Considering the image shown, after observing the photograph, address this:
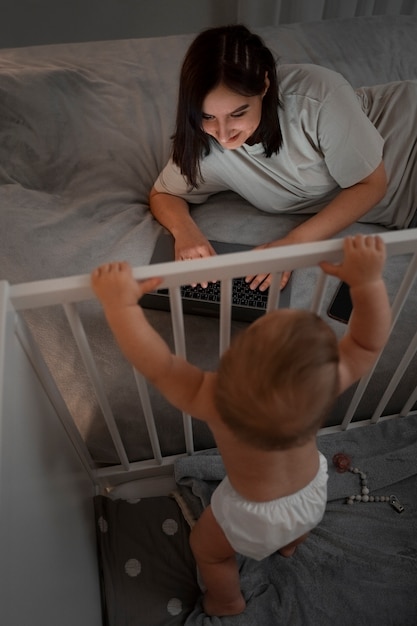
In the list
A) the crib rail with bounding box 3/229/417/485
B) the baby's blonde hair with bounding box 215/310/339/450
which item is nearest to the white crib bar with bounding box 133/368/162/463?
the crib rail with bounding box 3/229/417/485

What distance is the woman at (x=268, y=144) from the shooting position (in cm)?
89

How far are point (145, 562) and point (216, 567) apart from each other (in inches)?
7.5

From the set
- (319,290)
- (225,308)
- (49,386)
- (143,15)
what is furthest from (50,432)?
(143,15)

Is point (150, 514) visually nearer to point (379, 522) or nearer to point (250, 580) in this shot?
point (250, 580)

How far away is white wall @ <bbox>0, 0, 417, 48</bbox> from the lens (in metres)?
2.00

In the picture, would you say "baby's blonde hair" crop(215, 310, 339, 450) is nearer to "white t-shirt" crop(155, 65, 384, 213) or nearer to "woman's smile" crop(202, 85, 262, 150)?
Result: "woman's smile" crop(202, 85, 262, 150)

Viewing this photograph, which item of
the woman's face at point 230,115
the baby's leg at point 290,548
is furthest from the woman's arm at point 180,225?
the baby's leg at point 290,548

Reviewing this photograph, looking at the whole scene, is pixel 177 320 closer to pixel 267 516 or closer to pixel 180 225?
pixel 267 516

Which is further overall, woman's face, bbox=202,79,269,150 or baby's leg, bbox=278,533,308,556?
baby's leg, bbox=278,533,308,556

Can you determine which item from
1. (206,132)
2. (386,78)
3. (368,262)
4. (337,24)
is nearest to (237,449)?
(368,262)

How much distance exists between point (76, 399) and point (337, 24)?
136 cm

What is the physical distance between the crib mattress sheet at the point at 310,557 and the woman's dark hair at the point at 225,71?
68 cm

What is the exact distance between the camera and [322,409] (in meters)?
0.59

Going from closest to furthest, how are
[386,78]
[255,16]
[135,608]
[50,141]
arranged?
1. [135,608]
2. [50,141]
3. [386,78]
4. [255,16]
